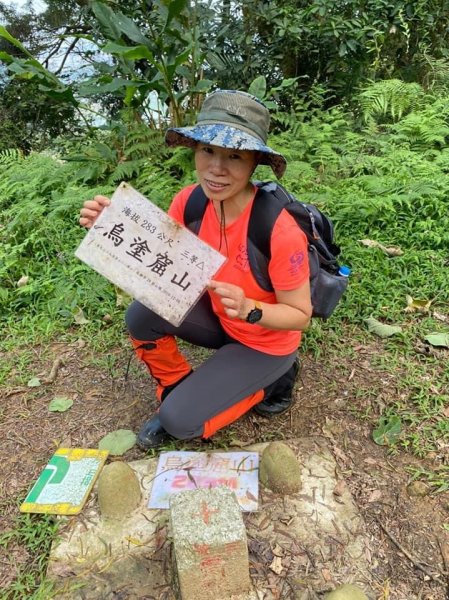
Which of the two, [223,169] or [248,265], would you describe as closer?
[223,169]

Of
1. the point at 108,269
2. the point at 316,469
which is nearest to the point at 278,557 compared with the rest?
the point at 316,469

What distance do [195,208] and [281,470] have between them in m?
1.14

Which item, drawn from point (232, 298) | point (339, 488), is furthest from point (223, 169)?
point (339, 488)

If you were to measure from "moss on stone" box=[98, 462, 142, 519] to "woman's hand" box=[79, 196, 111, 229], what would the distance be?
38.6 inches

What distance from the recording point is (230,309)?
62.1 inches

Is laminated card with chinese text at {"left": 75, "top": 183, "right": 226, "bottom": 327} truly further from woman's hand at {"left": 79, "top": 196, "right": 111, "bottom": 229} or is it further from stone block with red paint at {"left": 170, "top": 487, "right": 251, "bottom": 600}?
stone block with red paint at {"left": 170, "top": 487, "right": 251, "bottom": 600}

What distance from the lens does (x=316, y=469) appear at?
6.79ft

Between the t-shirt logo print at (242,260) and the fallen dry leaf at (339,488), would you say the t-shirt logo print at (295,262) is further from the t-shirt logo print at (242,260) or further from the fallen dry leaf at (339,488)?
the fallen dry leaf at (339,488)

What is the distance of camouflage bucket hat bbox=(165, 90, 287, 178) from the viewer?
62.8 inches

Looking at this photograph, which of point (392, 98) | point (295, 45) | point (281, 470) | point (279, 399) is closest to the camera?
point (281, 470)

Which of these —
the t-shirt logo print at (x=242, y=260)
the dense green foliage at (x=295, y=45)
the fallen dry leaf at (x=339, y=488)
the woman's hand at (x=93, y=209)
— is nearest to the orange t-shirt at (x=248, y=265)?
the t-shirt logo print at (x=242, y=260)

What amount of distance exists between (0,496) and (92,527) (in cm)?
52

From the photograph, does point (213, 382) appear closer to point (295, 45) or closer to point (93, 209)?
point (93, 209)

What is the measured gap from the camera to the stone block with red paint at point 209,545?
1463mm
